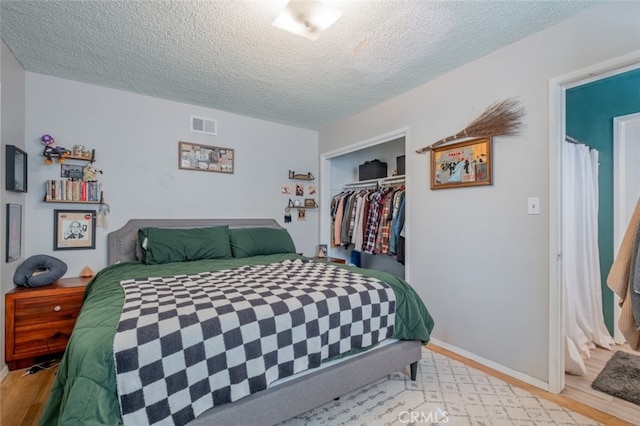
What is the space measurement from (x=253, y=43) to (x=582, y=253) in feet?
10.1

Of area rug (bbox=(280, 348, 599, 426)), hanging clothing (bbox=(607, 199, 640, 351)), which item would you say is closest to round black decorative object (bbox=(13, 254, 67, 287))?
area rug (bbox=(280, 348, 599, 426))

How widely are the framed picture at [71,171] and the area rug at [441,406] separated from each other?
2750 mm

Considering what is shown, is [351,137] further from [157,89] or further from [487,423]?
[487,423]

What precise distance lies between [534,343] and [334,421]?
4.75ft

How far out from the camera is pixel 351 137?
3.64 m

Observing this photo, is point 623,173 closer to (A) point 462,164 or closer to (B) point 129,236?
(A) point 462,164

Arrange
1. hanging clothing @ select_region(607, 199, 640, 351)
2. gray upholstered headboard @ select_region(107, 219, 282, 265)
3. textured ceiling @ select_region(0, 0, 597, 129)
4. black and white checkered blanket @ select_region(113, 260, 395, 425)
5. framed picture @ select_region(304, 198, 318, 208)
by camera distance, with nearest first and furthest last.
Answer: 1. black and white checkered blanket @ select_region(113, 260, 395, 425)
2. hanging clothing @ select_region(607, 199, 640, 351)
3. textured ceiling @ select_region(0, 0, 597, 129)
4. gray upholstered headboard @ select_region(107, 219, 282, 265)
5. framed picture @ select_region(304, 198, 318, 208)

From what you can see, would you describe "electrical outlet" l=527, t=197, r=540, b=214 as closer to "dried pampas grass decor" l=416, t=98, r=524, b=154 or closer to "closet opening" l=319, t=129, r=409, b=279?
"dried pampas grass decor" l=416, t=98, r=524, b=154

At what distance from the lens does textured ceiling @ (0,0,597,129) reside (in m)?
1.76

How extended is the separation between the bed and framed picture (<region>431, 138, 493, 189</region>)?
1062 mm

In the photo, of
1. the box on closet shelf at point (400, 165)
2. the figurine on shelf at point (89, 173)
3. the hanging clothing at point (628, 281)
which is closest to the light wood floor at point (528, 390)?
the hanging clothing at point (628, 281)

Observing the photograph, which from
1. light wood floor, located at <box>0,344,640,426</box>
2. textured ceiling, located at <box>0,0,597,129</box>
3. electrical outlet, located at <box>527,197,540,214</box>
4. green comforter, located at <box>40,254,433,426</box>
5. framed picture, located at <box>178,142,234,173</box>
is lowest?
light wood floor, located at <box>0,344,640,426</box>

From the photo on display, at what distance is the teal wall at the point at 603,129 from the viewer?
270 cm

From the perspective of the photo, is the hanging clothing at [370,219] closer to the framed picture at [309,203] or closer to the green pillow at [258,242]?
the framed picture at [309,203]
